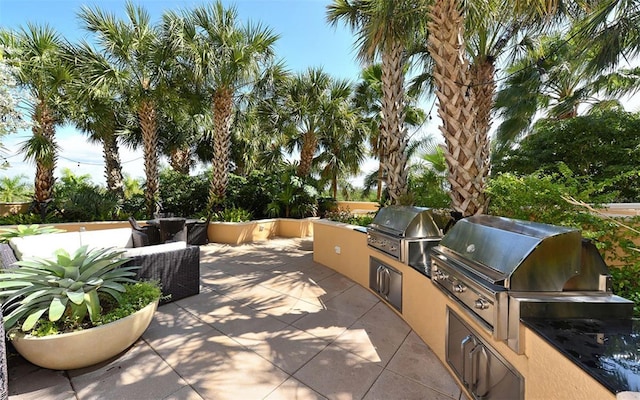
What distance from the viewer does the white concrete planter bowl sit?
2170 mm

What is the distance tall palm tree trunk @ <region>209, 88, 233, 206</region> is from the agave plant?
622cm

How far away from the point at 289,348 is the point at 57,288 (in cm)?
235

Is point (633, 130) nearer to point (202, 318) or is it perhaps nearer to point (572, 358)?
point (572, 358)

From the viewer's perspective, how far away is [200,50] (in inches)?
277

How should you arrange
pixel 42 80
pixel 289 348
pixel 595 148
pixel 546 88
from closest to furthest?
1. pixel 289 348
2. pixel 42 80
3. pixel 595 148
4. pixel 546 88

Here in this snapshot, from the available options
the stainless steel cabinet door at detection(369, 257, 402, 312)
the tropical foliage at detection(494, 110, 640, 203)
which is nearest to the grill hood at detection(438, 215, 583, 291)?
the stainless steel cabinet door at detection(369, 257, 402, 312)

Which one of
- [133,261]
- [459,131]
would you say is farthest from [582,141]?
[133,261]

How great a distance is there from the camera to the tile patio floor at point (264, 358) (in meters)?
2.17

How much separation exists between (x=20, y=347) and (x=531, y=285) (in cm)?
406

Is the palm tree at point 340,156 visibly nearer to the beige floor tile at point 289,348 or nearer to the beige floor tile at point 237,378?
the beige floor tile at point 289,348

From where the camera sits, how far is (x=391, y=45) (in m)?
4.30

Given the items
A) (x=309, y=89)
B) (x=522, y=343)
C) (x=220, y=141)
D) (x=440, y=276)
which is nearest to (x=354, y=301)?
(x=440, y=276)

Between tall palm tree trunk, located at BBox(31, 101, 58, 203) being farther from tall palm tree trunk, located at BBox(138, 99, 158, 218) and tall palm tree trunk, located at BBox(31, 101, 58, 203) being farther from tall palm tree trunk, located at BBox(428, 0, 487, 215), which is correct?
tall palm tree trunk, located at BBox(428, 0, 487, 215)

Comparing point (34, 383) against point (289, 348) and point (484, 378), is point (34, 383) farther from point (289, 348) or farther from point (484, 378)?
point (484, 378)
